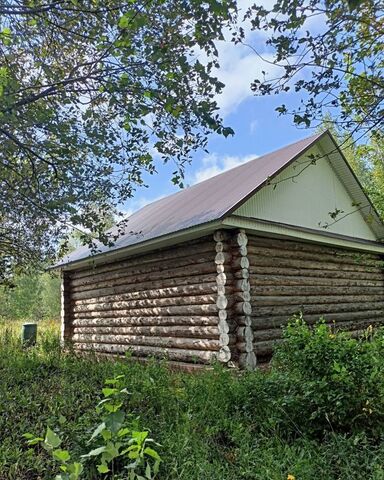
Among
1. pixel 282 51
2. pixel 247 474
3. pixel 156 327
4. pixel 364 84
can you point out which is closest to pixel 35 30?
pixel 282 51

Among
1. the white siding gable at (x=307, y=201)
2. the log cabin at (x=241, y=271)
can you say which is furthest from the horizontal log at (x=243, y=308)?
the white siding gable at (x=307, y=201)

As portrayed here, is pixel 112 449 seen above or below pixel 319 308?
below

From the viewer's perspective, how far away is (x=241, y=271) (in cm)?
695

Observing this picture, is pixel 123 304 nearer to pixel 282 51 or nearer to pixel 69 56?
pixel 69 56

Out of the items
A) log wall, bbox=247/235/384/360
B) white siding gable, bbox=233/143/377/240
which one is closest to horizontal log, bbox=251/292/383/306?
log wall, bbox=247/235/384/360

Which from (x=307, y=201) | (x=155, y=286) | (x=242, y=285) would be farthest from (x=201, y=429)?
(x=307, y=201)

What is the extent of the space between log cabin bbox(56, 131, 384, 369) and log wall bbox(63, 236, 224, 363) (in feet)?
0.08

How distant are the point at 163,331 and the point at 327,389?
5.29 metres

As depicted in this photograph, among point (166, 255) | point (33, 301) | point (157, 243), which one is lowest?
point (166, 255)

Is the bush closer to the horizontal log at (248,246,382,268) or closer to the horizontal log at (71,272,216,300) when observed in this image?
the horizontal log at (248,246,382,268)

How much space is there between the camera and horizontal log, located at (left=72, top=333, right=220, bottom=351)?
7243mm

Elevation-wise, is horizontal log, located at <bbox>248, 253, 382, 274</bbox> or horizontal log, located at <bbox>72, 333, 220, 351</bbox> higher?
horizontal log, located at <bbox>248, 253, 382, 274</bbox>

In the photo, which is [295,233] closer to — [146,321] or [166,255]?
[166,255]

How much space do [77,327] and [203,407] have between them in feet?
28.9
